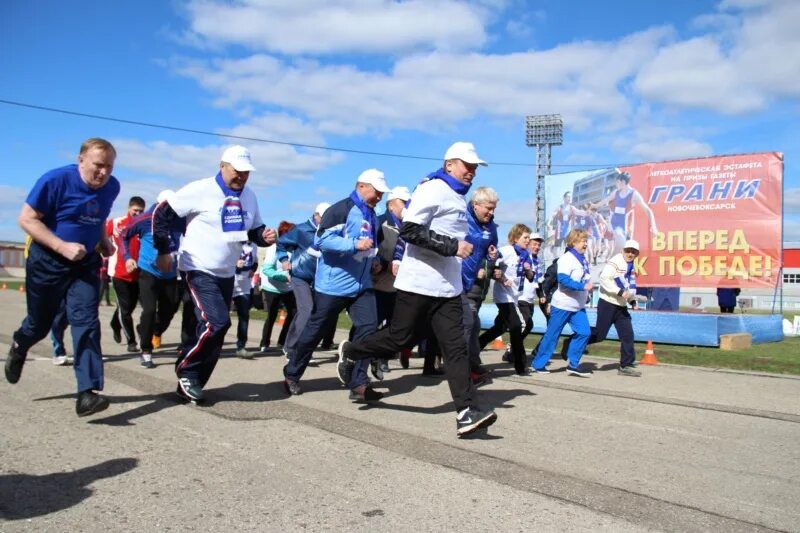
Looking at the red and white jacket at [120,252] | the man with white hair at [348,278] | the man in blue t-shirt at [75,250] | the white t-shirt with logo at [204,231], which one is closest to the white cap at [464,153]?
the man with white hair at [348,278]

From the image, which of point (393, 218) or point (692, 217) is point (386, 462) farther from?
point (692, 217)

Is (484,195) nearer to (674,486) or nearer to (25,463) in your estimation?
(674,486)

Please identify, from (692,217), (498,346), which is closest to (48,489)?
(498,346)

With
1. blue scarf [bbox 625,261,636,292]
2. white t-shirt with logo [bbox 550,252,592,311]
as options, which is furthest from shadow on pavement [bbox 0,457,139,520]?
blue scarf [bbox 625,261,636,292]

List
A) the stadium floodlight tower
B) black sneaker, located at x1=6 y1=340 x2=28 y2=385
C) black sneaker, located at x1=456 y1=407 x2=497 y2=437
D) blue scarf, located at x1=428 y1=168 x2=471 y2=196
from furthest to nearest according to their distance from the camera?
the stadium floodlight tower < black sneaker, located at x1=6 y1=340 x2=28 y2=385 < blue scarf, located at x1=428 y1=168 x2=471 y2=196 < black sneaker, located at x1=456 y1=407 x2=497 y2=437

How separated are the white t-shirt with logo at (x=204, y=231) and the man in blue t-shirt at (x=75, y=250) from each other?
2.04ft

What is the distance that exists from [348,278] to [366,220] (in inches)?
21.1

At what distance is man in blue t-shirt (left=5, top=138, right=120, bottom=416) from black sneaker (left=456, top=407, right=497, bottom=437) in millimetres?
2479

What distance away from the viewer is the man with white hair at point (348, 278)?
625cm

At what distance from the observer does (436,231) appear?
527 cm

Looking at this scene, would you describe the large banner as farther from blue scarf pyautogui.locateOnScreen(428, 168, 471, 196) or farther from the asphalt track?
blue scarf pyautogui.locateOnScreen(428, 168, 471, 196)

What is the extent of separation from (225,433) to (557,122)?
62876mm

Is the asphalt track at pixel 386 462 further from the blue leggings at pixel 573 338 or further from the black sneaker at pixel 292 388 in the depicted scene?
the blue leggings at pixel 573 338

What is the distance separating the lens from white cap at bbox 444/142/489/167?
17.2 feet
